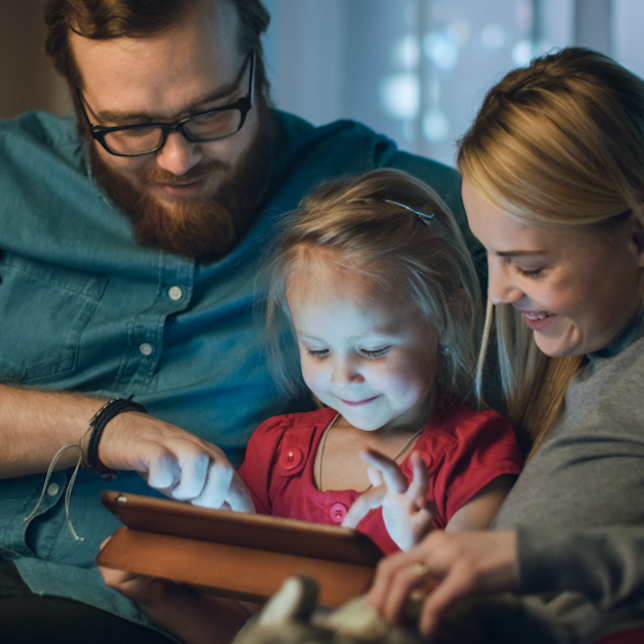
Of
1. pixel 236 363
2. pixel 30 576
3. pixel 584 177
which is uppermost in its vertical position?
pixel 584 177

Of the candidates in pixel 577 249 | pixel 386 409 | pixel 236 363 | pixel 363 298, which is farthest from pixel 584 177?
pixel 236 363

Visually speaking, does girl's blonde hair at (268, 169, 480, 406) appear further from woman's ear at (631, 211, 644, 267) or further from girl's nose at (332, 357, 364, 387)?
woman's ear at (631, 211, 644, 267)

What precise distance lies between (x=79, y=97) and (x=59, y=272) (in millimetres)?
376

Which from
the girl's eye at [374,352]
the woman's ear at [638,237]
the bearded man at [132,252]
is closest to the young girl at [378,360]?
the girl's eye at [374,352]

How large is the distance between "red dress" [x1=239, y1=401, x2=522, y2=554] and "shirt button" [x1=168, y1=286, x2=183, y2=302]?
0.32 meters

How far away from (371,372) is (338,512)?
0.24 meters

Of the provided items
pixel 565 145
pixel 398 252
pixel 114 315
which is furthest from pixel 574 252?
pixel 114 315

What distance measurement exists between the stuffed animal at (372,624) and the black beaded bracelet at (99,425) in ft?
2.22

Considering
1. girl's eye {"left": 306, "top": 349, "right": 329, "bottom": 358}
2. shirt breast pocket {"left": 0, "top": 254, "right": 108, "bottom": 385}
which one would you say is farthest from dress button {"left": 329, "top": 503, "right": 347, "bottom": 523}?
shirt breast pocket {"left": 0, "top": 254, "right": 108, "bottom": 385}

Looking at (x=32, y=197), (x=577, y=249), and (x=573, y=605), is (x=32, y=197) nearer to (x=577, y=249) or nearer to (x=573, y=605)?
(x=577, y=249)

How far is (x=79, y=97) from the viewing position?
4.63 ft

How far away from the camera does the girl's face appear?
111 centimetres

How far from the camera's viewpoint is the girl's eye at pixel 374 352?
1.12m

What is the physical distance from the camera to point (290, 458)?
1.24m
